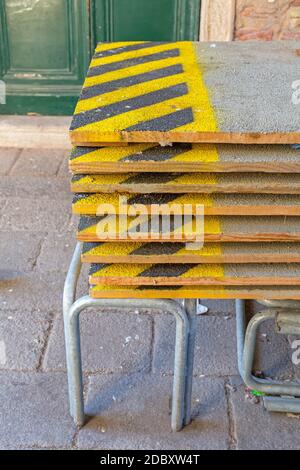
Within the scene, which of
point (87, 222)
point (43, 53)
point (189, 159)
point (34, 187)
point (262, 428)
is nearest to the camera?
point (189, 159)

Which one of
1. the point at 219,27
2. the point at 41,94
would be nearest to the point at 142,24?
the point at 219,27

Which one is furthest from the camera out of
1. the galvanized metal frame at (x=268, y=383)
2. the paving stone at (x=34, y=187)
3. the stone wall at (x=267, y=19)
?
the stone wall at (x=267, y=19)

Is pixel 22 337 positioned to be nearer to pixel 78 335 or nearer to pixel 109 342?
pixel 109 342

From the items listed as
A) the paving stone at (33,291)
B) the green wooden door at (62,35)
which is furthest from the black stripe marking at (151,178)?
the green wooden door at (62,35)

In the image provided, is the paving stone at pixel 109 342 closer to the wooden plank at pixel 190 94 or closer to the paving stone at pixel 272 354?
the paving stone at pixel 272 354

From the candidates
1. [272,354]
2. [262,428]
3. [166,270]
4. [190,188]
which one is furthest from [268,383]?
[190,188]

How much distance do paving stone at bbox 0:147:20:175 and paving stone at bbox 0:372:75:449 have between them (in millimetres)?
2017

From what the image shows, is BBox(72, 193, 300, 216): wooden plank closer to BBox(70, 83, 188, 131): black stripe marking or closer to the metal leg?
BBox(70, 83, 188, 131): black stripe marking

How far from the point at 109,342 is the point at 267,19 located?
2523 millimetres

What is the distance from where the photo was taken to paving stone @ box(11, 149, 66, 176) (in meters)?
4.36

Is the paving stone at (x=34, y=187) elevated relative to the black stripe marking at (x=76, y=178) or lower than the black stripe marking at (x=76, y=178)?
lower

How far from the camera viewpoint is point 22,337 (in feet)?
9.45

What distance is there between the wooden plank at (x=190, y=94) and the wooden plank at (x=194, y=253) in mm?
338

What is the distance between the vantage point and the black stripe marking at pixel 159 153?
1857 millimetres
